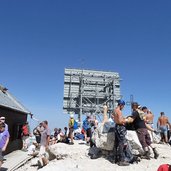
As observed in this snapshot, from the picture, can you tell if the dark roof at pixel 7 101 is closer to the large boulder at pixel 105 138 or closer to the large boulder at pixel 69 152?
the large boulder at pixel 69 152

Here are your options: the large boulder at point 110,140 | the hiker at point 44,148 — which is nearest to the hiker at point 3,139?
the hiker at point 44,148

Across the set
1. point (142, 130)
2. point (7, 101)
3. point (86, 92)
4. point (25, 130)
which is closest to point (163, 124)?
point (142, 130)

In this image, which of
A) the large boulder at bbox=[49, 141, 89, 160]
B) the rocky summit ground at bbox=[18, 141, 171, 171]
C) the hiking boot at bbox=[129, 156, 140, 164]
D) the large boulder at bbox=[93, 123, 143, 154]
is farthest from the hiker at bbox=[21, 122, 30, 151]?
the hiking boot at bbox=[129, 156, 140, 164]

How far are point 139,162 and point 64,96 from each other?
33771 mm

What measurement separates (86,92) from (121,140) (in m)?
33.0

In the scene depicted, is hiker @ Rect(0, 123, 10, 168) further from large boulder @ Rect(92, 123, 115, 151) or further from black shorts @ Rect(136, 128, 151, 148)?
black shorts @ Rect(136, 128, 151, 148)

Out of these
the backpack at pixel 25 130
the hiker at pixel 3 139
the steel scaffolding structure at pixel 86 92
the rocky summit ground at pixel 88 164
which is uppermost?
Answer: the steel scaffolding structure at pixel 86 92

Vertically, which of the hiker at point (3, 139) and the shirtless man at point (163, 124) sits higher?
the shirtless man at point (163, 124)

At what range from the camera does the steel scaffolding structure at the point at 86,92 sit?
42.0 m

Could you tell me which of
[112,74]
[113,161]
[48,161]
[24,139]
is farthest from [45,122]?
[112,74]

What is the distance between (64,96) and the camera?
42.9 m

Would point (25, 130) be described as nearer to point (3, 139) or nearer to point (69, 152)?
point (69, 152)

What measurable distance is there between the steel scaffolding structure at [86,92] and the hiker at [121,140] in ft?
104

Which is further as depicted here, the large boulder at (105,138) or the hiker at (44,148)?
the hiker at (44,148)
